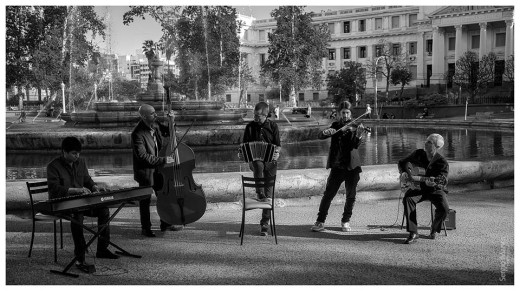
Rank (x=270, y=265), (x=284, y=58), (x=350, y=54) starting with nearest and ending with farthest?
(x=270, y=265)
(x=284, y=58)
(x=350, y=54)

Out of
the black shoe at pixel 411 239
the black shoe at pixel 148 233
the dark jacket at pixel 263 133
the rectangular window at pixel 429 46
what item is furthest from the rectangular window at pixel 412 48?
the black shoe at pixel 148 233

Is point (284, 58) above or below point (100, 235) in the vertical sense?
above

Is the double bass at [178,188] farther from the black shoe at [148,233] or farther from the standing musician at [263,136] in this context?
the standing musician at [263,136]

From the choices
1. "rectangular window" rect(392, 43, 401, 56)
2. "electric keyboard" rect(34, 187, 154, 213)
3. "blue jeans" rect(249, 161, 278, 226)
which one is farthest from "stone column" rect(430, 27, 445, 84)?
"electric keyboard" rect(34, 187, 154, 213)

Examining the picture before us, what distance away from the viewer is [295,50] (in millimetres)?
53281

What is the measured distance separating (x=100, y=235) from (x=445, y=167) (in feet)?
11.9

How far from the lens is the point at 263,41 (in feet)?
325

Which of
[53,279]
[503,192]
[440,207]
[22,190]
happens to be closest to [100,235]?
[53,279]

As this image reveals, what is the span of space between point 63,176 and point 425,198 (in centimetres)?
373

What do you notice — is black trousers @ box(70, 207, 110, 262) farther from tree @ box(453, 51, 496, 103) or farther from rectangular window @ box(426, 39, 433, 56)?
rectangular window @ box(426, 39, 433, 56)

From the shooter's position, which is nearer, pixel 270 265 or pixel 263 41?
pixel 270 265

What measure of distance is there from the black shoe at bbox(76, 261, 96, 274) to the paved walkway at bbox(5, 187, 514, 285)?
7cm

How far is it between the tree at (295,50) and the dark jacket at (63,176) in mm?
46445

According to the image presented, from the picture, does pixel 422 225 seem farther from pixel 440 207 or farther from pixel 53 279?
pixel 53 279
